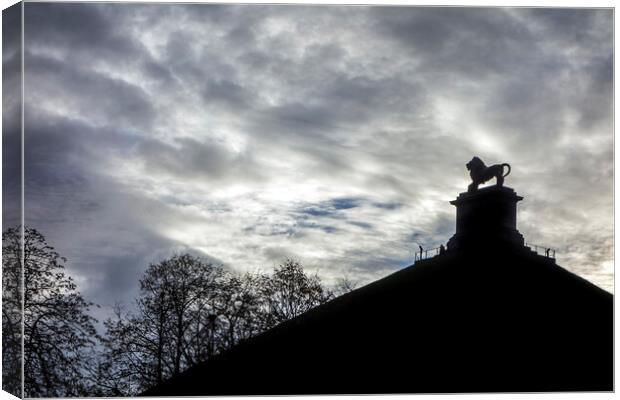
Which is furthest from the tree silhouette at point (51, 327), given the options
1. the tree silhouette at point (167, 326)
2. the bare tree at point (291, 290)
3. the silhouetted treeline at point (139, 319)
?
the bare tree at point (291, 290)

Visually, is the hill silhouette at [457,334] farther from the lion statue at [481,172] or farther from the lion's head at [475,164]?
the lion's head at [475,164]

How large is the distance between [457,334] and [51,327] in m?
10.8

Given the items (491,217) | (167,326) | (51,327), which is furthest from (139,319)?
(491,217)

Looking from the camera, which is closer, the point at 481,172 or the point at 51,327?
the point at 51,327

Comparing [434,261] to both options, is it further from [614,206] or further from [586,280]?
[614,206]

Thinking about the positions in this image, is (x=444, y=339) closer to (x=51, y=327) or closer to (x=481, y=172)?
(x=481, y=172)

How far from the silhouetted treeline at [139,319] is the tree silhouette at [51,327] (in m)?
0.03

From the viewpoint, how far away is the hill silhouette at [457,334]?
1608cm

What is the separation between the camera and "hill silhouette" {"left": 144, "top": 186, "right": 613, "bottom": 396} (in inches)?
633

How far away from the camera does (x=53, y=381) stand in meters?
19.3

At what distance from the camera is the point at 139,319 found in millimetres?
28188

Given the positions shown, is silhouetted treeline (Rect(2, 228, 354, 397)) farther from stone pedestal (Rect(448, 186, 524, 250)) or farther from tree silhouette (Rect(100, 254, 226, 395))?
stone pedestal (Rect(448, 186, 524, 250))

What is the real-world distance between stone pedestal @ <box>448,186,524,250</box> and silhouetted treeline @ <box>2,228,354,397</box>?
11029 mm

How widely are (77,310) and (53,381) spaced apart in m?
2.58
